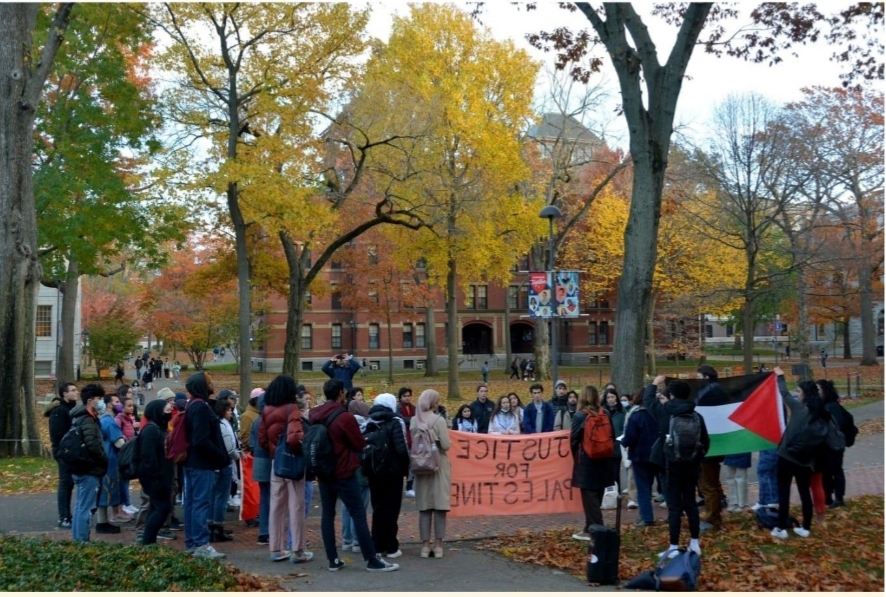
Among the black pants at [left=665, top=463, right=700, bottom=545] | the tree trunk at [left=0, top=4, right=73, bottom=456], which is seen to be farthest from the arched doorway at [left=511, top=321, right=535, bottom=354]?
the black pants at [left=665, top=463, right=700, bottom=545]

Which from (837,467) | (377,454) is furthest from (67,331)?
(837,467)

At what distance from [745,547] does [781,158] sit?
2364cm

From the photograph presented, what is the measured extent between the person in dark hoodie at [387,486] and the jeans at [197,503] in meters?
1.85

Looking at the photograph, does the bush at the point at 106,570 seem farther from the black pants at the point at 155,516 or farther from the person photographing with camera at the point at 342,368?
the person photographing with camera at the point at 342,368

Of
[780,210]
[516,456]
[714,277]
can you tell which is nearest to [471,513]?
[516,456]

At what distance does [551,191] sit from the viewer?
4134cm

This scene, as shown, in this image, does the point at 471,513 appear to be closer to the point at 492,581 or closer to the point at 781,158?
the point at 492,581

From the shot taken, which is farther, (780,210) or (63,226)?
(780,210)

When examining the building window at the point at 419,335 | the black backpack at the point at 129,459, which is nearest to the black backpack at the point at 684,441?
the black backpack at the point at 129,459

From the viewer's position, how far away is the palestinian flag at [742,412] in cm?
1119

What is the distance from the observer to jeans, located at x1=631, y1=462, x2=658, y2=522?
1091cm

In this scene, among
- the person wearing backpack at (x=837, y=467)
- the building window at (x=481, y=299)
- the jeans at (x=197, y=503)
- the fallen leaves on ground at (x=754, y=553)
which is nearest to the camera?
A: the fallen leaves on ground at (x=754, y=553)

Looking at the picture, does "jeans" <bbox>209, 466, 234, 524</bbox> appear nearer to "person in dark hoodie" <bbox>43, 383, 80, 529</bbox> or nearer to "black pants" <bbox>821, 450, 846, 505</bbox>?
"person in dark hoodie" <bbox>43, 383, 80, 529</bbox>

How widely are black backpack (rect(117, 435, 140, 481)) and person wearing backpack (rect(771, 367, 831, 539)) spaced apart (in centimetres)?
759
